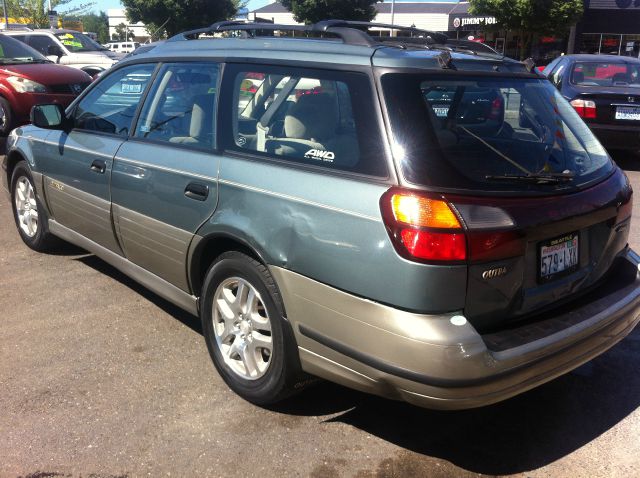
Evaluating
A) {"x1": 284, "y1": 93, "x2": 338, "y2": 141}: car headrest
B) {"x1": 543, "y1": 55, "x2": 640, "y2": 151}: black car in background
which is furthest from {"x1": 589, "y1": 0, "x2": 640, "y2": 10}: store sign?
{"x1": 284, "y1": 93, "x2": 338, "y2": 141}: car headrest

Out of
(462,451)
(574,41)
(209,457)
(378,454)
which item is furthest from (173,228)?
(574,41)

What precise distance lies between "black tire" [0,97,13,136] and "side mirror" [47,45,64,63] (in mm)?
5734

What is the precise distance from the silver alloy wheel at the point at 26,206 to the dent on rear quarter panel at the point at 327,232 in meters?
2.87

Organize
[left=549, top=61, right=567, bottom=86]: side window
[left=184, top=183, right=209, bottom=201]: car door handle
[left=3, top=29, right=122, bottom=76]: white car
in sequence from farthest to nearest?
1. [left=3, top=29, right=122, bottom=76]: white car
2. [left=549, top=61, right=567, bottom=86]: side window
3. [left=184, top=183, right=209, bottom=201]: car door handle

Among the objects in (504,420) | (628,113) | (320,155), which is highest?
(320,155)

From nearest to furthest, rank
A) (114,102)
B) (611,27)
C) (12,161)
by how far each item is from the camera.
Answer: (114,102)
(12,161)
(611,27)

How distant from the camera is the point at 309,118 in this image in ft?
9.95

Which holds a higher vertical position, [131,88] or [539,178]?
[131,88]

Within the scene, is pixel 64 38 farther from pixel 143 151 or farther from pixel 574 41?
pixel 574 41

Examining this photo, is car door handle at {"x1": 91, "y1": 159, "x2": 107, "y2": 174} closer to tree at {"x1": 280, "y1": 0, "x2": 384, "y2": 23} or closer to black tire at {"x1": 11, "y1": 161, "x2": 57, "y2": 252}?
black tire at {"x1": 11, "y1": 161, "x2": 57, "y2": 252}

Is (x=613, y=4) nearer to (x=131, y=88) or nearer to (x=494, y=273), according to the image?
(x=131, y=88)

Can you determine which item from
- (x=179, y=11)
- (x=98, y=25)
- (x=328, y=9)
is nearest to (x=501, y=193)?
(x=328, y=9)

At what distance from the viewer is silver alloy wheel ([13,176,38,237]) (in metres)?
5.34

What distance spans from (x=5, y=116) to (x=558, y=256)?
9582 millimetres
